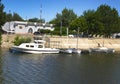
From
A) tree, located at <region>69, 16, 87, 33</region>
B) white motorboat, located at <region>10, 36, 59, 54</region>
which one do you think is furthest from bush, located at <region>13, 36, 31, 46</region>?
tree, located at <region>69, 16, 87, 33</region>

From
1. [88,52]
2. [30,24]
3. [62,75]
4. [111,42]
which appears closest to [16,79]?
[62,75]

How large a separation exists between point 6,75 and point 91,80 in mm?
11873

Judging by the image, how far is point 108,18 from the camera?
421ft

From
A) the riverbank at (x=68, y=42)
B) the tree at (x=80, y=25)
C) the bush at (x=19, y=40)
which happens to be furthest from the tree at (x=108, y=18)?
the bush at (x=19, y=40)

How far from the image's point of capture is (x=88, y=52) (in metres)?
97.0

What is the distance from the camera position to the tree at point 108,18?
127 metres

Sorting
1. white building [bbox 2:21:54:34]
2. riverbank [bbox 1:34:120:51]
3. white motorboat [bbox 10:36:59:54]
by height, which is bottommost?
white motorboat [bbox 10:36:59:54]

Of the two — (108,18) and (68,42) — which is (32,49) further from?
(108,18)

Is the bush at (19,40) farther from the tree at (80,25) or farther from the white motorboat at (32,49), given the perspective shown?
the tree at (80,25)

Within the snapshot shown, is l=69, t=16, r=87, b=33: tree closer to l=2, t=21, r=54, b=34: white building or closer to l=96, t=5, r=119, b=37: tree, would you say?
l=96, t=5, r=119, b=37: tree

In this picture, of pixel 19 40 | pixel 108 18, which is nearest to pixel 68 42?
pixel 19 40

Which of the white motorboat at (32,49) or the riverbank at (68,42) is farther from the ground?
the riverbank at (68,42)

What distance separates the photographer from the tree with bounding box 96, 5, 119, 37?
416 feet

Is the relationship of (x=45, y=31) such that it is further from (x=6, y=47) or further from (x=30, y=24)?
(x=6, y=47)
